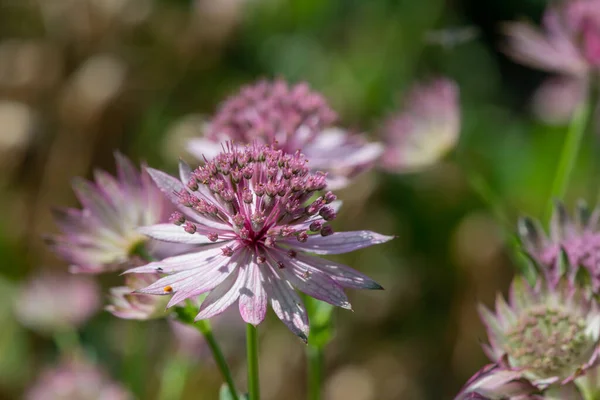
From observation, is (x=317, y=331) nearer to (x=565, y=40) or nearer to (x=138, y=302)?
(x=138, y=302)

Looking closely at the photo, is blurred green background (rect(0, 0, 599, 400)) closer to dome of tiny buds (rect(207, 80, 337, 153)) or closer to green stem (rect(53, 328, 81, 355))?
green stem (rect(53, 328, 81, 355))

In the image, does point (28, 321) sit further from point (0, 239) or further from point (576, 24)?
point (576, 24)

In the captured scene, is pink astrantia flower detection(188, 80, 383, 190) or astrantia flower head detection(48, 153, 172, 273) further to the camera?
pink astrantia flower detection(188, 80, 383, 190)

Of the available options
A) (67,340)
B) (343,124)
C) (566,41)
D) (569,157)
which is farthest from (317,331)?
(343,124)

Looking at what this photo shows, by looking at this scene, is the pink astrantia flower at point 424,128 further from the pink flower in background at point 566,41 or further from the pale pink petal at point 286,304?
the pale pink petal at point 286,304

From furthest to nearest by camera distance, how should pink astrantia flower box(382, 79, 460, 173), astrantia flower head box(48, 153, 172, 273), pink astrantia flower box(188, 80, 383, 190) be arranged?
pink astrantia flower box(382, 79, 460, 173) → pink astrantia flower box(188, 80, 383, 190) → astrantia flower head box(48, 153, 172, 273)

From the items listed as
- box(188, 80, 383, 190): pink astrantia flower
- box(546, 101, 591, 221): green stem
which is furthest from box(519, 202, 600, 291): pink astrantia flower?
box(188, 80, 383, 190): pink astrantia flower

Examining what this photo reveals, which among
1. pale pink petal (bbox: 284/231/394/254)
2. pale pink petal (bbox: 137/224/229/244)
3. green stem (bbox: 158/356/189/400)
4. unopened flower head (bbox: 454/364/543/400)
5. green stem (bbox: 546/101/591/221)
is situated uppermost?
green stem (bbox: 546/101/591/221)

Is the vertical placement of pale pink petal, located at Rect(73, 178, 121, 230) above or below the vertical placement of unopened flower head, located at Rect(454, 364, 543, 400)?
above
